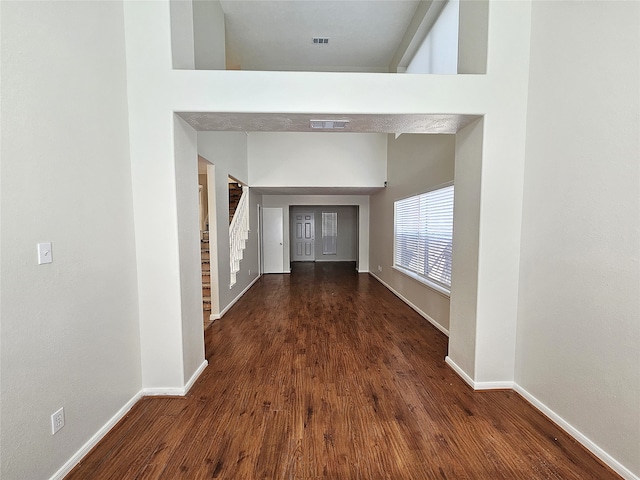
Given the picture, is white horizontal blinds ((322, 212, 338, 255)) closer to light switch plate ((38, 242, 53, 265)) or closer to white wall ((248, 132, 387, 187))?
white wall ((248, 132, 387, 187))

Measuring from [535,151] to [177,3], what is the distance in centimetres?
303

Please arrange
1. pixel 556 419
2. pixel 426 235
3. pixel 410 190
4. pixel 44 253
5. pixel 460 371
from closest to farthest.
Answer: pixel 44 253 < pixel 556 419 < pixel 460 371 < pixel 426 235 < pixel 410 190

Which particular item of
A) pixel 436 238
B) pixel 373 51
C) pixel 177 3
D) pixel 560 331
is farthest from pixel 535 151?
pixel 373 51

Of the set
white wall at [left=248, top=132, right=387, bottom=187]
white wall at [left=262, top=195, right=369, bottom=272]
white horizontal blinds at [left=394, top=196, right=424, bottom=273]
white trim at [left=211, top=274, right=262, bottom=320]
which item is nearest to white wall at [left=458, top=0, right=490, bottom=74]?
white horizontal blinds at [left=394, top=196, right=424, bottom=273]

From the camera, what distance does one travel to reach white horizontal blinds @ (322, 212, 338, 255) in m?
10.4

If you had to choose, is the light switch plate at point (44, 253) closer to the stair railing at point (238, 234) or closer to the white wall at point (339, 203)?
the stair railing at point (238, 234)

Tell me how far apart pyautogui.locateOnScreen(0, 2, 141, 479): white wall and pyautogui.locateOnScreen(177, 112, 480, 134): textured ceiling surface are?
0.61 meters

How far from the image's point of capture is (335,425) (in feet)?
6.11

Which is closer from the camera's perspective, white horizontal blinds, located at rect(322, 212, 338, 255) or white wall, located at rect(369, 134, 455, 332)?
white wall, located at rect(369, 134, 455, 332)

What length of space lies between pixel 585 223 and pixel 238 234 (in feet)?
15.4

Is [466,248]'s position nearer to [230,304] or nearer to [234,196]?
[230,304]

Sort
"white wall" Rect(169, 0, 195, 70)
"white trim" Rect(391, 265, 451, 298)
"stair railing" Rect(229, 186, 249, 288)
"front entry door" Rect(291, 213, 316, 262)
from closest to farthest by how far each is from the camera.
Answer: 1. "white wall" Rect(169, 0, 195, 70)
2. "white trim" Rect(391, 265, 451, 298)
3. "stair railing" Rect(229, 186, 249, 288)
4. "front entry door" Rect(291, 213, 316, 262)

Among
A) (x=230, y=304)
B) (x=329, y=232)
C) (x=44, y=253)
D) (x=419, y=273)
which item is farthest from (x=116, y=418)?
(x=329, y=232)

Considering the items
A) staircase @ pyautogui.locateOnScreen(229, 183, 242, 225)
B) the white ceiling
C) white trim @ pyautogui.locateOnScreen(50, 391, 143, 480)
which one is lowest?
white trim @ pyautogui.locateOnScreen(50, 391, 143, 480)
